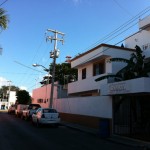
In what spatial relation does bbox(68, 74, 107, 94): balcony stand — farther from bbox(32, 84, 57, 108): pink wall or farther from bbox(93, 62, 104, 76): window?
bbox(32, 84, 57, 108): pink wall

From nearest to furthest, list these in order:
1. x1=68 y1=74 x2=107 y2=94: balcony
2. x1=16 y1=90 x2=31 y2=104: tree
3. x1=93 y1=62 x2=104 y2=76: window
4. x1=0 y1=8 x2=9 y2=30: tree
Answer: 1. x1=0 y1=8 x2=9 y2=30: tree
2. x1=68 y1=74 x2=107 y2=94: balcony
3. x1=93 y1=62 x2=104 y2=76: window
4. x1=16 y1=90 x2=31 y2=104: tree

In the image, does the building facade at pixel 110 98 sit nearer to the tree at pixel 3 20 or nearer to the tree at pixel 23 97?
the tree at pixel 3 20

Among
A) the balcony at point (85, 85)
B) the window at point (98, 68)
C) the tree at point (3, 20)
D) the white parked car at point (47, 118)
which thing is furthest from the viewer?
the window at point (98, 68)

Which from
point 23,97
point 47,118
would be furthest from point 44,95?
point 47,118

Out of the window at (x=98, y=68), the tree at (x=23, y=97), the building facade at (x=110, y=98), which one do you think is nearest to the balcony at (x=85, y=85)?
the building facade at (x=110, y=98)

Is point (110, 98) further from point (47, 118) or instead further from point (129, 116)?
point (47, 118)

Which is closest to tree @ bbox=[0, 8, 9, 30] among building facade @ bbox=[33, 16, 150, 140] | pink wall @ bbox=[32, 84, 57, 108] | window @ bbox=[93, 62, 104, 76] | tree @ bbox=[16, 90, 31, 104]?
building facade @ bbox=[33, 16, 150, 140]

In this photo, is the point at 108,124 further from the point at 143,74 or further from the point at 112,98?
the point at 143,74

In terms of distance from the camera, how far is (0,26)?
15.4 meters

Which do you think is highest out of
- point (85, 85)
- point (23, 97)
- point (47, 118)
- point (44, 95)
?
point (23, 97)

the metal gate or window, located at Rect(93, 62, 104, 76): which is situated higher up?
window, located at Rect(93, 62, 104, 76)

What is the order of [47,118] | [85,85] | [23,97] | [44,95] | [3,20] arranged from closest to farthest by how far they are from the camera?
[3,20] < [47,118] < [85,85] < [44,95] < [23,97]

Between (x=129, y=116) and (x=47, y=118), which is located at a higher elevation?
(x=129, y=116)

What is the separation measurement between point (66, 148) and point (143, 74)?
978 cm
